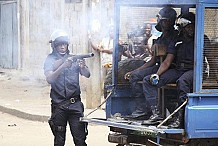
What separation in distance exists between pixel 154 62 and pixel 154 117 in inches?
32.1

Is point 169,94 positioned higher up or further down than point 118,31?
further down

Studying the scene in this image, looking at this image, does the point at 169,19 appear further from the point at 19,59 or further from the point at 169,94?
the point at 19,59

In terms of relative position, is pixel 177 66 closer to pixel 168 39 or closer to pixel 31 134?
pixel 168 39

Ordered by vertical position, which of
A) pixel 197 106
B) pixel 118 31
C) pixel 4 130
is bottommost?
pixel 4 130

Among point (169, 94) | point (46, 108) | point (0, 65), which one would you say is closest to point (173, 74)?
point (169, 94)

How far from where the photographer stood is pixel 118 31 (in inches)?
311

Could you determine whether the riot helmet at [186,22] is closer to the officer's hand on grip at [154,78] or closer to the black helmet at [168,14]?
the black helmet at [168,14]

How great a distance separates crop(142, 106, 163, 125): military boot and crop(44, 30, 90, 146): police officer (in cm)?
94

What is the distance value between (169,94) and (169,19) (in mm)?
853

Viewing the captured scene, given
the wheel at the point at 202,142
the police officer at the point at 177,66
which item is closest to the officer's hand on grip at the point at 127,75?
the police officer at the point at 177,66

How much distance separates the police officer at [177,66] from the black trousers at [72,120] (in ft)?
3.12

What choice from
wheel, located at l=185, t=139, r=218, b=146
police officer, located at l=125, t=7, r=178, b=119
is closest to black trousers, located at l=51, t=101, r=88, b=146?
police officer, located at l=125, t=7, r=178, b=119

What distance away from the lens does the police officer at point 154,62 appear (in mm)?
7652

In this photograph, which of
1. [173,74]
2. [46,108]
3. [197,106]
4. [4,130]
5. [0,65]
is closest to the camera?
[197,106]
